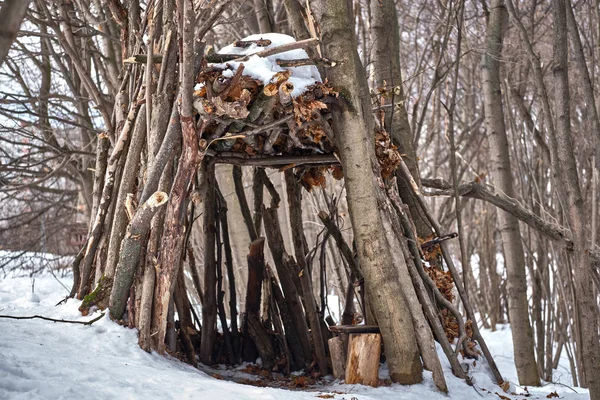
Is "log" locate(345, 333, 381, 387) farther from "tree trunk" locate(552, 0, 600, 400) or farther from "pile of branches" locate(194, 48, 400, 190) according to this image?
"tree trunk" locate(552, 0, 600, 400)

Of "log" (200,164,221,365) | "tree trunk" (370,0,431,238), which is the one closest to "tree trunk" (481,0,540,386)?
"tree trunk" (370,0,431,238)

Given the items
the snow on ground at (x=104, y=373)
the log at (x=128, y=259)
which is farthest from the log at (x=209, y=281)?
the snow on ground at (x=104, y=373)

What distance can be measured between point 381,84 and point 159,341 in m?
2.79

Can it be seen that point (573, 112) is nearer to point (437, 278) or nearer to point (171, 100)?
point (437, 278)

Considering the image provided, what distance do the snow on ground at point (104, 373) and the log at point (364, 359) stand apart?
0.07m

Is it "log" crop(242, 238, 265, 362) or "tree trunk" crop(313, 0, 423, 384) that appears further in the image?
"log" crop(242, 238, 265, 362)

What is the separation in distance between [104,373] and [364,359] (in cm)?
162

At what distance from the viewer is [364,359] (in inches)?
148

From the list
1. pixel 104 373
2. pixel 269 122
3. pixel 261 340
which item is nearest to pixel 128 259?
pixel 104 373

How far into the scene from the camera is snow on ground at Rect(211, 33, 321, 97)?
12.2 feet

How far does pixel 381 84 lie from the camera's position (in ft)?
16.8

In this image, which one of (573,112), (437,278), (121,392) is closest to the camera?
(121,392)

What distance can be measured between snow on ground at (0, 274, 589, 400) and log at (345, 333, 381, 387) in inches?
2.9

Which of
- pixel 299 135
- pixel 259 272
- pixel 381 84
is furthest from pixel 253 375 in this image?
pixel 381 84
